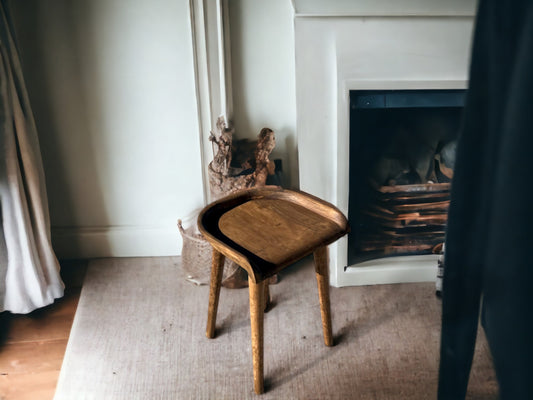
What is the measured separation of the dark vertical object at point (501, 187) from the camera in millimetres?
488

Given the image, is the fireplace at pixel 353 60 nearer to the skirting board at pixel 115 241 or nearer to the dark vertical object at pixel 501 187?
the skirting board at pixel 115 241

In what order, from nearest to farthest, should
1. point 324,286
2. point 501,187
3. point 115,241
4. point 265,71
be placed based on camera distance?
point 501,187, point 324,286, point 265,71, point 115,241

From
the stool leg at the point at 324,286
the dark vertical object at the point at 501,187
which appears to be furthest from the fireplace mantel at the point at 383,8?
the dark vertical object at the point at 501,187

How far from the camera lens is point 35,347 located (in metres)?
1.68

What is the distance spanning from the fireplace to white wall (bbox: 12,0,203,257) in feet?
1.44

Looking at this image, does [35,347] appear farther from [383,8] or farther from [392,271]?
[383,8]

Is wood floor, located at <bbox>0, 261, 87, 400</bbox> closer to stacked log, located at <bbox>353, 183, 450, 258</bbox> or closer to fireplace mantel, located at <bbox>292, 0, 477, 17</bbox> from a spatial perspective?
stacked log, located at <bbox>353, 183, 450, 258</bbox>

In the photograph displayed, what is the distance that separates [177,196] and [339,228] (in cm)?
83

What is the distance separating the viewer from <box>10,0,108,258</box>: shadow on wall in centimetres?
173

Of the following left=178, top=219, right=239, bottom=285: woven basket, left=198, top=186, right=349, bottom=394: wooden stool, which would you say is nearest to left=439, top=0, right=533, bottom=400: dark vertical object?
left=198, top=186, right=349, bottom=394: wooden stool

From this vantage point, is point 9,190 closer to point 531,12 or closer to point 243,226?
point 243,226

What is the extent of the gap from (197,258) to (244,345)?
397mm

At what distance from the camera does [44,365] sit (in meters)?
1.61

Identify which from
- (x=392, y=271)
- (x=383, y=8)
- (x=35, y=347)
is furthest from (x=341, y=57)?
(x=35, y=347)
